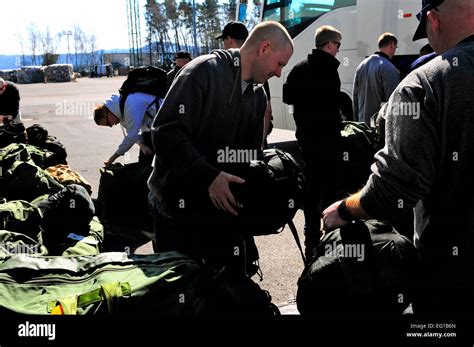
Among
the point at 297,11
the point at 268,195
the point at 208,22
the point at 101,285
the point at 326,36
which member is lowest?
the point at 101,285

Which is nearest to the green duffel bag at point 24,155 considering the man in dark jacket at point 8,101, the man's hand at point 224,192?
the man in dark jacket at point 8,101

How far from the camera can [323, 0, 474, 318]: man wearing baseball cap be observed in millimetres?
1739

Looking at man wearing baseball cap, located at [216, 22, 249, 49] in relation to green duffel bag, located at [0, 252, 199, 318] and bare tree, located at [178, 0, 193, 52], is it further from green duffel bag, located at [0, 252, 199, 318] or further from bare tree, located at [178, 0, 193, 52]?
bare tree, located at [178, 0, 193, 52]

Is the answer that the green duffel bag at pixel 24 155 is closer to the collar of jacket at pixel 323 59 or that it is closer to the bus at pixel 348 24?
the collar of jacket at pixel 323 59

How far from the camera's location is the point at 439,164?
1811 mm

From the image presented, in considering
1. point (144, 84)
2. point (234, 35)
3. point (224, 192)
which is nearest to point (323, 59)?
point (234, 35)

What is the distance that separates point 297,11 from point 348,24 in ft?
4.27

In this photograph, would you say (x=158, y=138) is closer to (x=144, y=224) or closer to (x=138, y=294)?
(x=138, y=294)

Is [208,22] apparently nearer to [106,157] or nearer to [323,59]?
[106,157]

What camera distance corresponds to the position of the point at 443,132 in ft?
5.77

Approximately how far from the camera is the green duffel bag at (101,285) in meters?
2.11

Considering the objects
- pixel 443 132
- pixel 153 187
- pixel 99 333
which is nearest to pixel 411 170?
pixel 443 132

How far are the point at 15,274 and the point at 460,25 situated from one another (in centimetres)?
217

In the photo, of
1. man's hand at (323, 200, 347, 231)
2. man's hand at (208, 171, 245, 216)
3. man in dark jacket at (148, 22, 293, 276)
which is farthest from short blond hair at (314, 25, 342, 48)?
man's hand at (323, 200, 347, 231)
